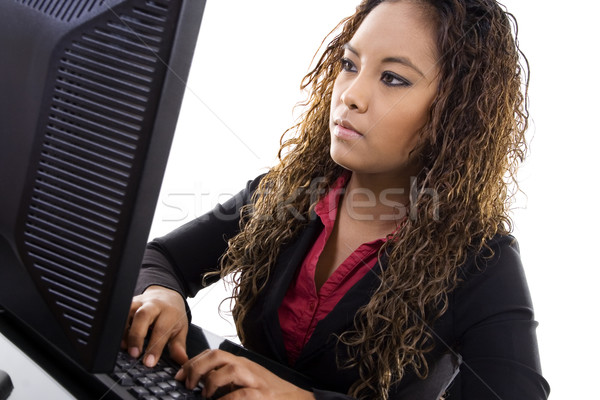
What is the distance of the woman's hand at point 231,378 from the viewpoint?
0.80 m

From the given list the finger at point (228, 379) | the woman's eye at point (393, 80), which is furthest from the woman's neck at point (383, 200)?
the finger at point (228, 379)

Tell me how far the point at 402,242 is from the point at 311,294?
0.76 feet

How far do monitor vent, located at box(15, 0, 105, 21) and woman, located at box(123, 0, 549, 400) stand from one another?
1.69 feet

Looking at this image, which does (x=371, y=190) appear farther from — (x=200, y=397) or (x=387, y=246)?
(x=200, y=397)

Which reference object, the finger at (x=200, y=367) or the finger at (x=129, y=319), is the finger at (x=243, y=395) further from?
the finger at (x=129, y=319)

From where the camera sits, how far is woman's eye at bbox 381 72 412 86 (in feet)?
4.00

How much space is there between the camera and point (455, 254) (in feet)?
4.07

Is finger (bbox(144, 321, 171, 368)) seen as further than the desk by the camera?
Yes

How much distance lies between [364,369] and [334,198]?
0.42m

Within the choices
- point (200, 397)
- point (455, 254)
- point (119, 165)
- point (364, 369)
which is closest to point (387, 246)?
point (455, 254)

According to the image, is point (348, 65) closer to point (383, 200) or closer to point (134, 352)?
point (383, 200)

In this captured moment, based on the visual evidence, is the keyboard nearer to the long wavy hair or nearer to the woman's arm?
the woman's arm

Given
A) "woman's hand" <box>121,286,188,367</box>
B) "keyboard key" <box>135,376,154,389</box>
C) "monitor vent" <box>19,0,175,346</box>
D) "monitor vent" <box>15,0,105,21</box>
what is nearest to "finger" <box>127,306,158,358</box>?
"woman's hand" <box>121,286,188,367</box>

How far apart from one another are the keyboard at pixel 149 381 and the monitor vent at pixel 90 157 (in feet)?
0.33
